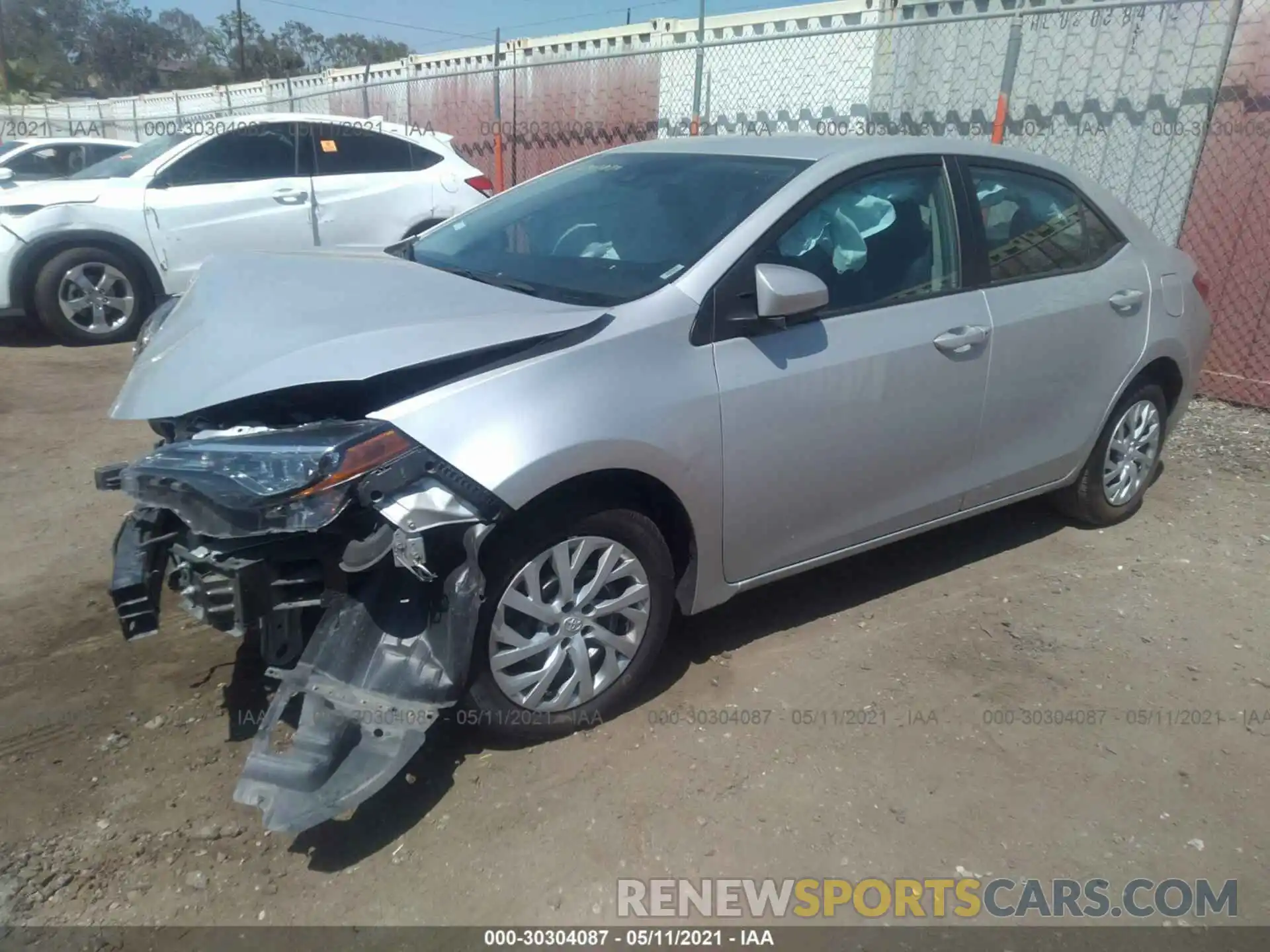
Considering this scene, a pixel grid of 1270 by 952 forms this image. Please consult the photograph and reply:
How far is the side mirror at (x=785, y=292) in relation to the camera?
2.93 metres

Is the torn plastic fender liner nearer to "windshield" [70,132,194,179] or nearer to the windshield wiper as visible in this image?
the windshield wiper

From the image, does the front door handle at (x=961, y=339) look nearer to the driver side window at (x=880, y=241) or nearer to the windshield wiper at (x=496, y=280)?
the driver side window at (x=880, y=241)

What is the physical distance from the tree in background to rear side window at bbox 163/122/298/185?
38677 millimetres

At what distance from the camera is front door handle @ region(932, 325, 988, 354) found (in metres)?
3.49

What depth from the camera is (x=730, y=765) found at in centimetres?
295

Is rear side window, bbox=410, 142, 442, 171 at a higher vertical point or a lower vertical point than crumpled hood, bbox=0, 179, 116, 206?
higher

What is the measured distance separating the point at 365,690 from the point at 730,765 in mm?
1095

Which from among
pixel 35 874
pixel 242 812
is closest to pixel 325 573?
pixel 242 812

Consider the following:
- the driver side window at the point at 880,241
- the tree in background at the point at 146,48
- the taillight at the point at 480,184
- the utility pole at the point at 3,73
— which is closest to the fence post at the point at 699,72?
the taillight at the point at 480,184

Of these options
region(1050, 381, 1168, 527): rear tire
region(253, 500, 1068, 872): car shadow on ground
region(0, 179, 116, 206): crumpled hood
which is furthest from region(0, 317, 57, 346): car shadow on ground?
region(1050, 381, 1168, 527): rear tire

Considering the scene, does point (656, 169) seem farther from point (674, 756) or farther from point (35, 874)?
point (35, 874)

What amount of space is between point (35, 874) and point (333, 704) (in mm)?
808

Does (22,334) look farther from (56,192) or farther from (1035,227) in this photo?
(1035,227)

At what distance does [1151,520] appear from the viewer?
4.93m
